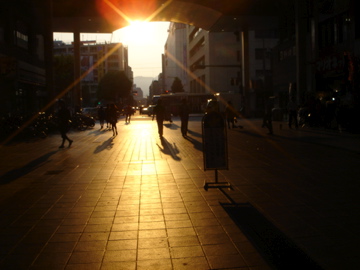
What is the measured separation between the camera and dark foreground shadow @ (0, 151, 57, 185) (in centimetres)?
988

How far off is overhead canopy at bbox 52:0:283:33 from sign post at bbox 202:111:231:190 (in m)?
35.5

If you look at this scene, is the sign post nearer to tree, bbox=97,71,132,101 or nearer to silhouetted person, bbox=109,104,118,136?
silhouetted person, bbox=109,104,118,136

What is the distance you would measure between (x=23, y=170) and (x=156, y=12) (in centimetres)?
3922

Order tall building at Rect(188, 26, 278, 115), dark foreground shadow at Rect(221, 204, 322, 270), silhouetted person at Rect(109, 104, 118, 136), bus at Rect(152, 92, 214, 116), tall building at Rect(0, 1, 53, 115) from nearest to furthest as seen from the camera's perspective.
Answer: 1. dark foreground shadow at Rect(221, 204, 322, 270)
2. silhouetted person at Rect(109, 104, 118, 136)
3. tall building at Rect(0, 1, 53, 115)
4. bus at Rect(152, 92, 214, 116)
5. tall building at Rect(188, 26, 278, 115)

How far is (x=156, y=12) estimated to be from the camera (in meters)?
48.3

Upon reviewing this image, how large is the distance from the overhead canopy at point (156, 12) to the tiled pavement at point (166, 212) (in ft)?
110

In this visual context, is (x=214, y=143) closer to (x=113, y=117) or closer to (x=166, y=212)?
(x=166, y=212)

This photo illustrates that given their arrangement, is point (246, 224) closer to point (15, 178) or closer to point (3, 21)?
point (15, 178)

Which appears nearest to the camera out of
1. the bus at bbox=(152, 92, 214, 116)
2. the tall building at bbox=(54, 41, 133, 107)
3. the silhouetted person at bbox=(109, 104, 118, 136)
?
the silhouetted person at bbox=(109, 104, 118, 136)

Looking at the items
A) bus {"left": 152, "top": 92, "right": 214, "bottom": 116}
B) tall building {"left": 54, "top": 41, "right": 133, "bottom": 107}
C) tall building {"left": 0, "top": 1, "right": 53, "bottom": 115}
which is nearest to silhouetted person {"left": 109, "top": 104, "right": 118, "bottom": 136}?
tall building {"left": 0, "top": 1, "right": 53, "bottom": 115}

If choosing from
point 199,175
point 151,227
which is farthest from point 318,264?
point 199,175

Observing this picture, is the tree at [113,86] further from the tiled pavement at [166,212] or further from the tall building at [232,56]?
the tiled pavement at [166,212]

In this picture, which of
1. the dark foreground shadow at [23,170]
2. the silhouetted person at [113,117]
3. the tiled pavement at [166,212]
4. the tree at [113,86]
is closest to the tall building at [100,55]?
the tree at [113,86]

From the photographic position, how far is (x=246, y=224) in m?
5.70
